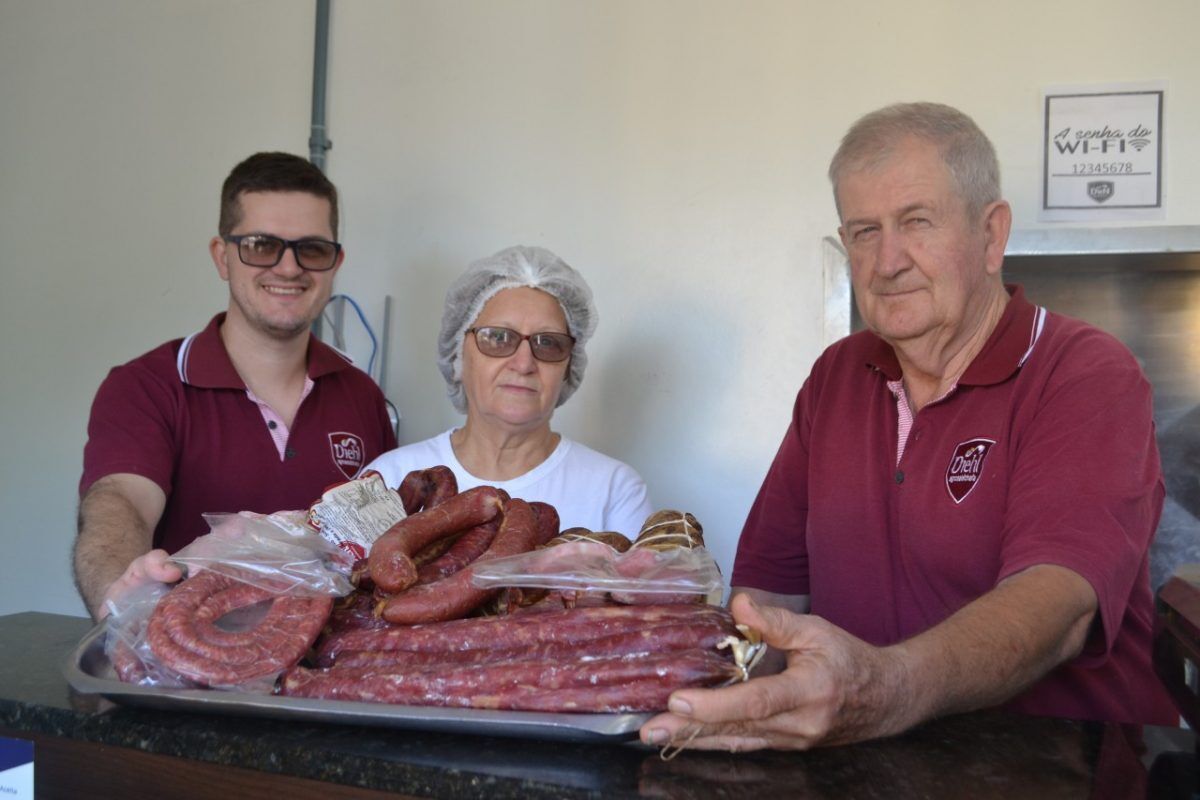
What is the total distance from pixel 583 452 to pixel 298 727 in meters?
1.68

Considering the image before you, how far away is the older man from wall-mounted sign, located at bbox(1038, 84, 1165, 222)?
1.09 metres

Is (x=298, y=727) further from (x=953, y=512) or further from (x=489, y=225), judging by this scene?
(x=489, y=225)

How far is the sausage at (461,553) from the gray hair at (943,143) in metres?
1.17

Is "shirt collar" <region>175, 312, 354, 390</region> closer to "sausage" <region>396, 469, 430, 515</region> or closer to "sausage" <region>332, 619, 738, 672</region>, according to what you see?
"sausage" <region>396, 469, 430, 515</region>

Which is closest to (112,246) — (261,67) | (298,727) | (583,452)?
(261,67)

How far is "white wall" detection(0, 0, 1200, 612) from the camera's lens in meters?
3.40

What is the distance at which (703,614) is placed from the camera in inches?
56.8

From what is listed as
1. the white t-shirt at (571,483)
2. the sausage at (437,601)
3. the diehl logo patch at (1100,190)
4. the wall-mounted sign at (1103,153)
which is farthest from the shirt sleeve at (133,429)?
the diehl logo patch at (1100,190)

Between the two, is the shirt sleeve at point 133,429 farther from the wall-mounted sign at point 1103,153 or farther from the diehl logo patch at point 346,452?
the wall-mounted sign at point 1103,153

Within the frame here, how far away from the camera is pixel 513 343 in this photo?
286 cm

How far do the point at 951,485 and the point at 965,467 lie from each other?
0.05 metres

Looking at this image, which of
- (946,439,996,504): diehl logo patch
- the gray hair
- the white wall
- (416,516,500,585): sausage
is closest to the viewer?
(416,516,500,585): sausage

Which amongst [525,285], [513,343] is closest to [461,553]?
[513,343]

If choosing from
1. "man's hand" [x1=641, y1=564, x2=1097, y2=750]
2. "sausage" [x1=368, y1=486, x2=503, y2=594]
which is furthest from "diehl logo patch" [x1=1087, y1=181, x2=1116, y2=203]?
"sausage" [x1=368, y1=486, x2=503, y2=594]
